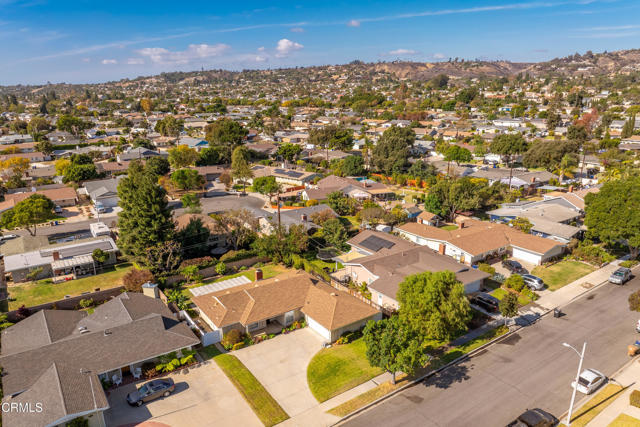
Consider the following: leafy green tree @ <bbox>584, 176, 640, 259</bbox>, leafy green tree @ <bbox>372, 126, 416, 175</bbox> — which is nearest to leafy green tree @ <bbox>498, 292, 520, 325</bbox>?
leafy green tree @ <bbox>584, 176, 640, 259</bbox>

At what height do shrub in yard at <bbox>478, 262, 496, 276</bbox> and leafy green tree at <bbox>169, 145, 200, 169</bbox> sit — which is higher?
leafy green tree at <bbox>169, 145, 200, 169</bbox>

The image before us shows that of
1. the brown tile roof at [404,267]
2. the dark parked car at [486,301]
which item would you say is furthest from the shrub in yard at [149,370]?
the dark parked car at [486,301]

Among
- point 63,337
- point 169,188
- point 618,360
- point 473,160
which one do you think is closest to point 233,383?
point 63,337

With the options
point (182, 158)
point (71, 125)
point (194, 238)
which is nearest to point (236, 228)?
point (194, 238)

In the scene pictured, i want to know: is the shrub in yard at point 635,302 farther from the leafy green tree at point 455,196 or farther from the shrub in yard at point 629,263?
the leafy green tree at point 455,196

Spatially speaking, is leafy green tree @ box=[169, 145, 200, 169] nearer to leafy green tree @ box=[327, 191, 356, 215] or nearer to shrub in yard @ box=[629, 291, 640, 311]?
leafy green tree @ box=[327, 191, 356, 215]

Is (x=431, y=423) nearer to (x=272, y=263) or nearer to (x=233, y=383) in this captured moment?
(x=233, y=383)

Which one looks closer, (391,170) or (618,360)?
(618,360)
